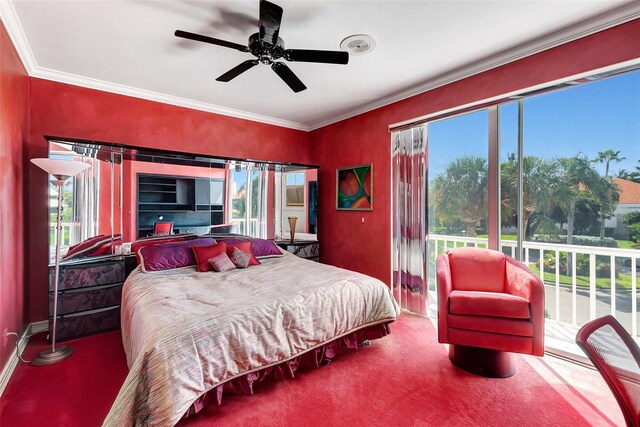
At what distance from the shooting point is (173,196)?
362 centimetres

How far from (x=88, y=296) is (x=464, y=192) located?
435 cm

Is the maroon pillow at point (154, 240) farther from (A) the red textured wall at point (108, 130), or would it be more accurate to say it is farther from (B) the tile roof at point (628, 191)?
(B) the tile roof at point (628, 191)

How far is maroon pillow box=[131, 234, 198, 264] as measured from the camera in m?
3.21

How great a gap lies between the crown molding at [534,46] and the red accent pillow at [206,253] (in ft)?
9.61

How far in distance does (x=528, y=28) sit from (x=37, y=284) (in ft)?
17.7

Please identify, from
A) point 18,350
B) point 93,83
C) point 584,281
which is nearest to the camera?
point 18,350

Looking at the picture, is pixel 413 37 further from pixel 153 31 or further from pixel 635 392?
pixel 635 392

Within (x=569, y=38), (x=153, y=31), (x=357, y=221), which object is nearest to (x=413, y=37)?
(x=569, y=38)

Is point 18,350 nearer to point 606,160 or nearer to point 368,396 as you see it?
point 368,396

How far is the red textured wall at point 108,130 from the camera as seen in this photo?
2.95 meters

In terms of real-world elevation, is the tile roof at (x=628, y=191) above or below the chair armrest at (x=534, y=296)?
above

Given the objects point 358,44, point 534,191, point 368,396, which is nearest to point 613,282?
Answer: point 534,191

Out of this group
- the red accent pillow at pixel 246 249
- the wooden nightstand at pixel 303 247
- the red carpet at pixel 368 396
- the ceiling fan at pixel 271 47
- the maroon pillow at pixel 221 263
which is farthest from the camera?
the wooden nightstand at pixel 303 247

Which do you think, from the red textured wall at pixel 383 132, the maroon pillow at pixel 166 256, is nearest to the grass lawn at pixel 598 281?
the red textured wall at pixel 383 132
